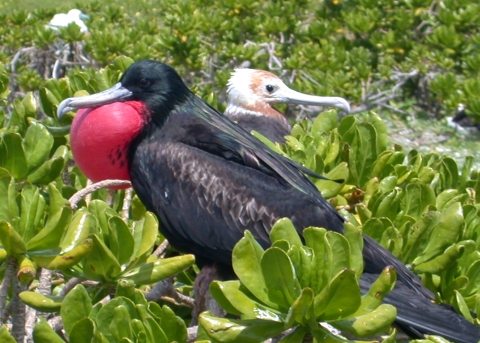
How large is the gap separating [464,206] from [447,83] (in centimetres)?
310

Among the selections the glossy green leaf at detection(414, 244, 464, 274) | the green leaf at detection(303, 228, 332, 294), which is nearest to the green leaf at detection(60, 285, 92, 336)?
the green leaf at detection(303, 228, 332, 294)

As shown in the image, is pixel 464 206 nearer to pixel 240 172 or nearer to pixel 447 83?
pixel 240 172

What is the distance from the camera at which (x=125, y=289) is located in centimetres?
120

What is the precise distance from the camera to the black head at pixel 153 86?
205 cm

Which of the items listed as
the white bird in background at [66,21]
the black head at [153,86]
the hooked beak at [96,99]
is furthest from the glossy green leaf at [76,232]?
the white bird in background at [66,21]

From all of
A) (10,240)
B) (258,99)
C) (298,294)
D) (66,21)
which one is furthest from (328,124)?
(66,21)

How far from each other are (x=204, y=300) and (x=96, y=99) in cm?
58

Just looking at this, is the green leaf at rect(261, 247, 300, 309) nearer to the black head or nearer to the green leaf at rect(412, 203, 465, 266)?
the green leaf at rect(412, 203, 465, 266)

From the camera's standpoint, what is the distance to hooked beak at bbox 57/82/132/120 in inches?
71.2

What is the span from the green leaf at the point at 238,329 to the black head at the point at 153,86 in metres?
1.01

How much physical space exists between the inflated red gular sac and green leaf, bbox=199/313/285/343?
755mm

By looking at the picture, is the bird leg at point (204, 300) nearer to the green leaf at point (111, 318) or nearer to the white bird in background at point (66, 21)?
the green leaf at point (111, 318)

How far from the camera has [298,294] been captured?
1.14 metres

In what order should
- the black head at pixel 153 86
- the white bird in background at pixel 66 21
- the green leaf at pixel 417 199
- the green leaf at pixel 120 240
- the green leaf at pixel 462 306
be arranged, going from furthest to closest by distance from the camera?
the white bird in background at pixel 66 21
the black head at pixel 153 86
the green leaf at pixel 417 199
the green leaf at pixel 462 306
the green leaf at pixel 120 240
